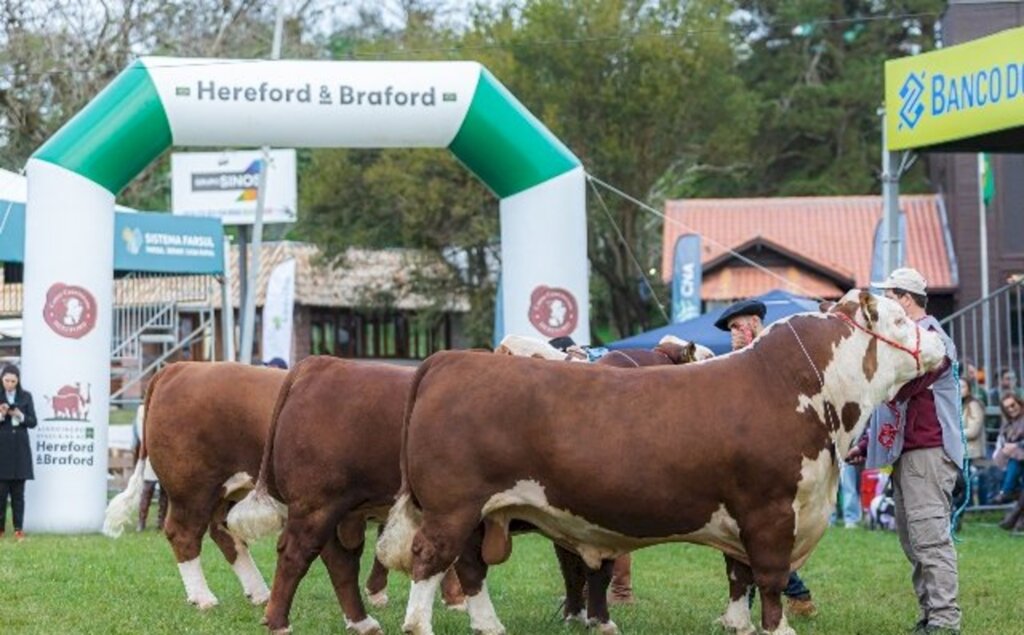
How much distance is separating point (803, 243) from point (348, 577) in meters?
31.5

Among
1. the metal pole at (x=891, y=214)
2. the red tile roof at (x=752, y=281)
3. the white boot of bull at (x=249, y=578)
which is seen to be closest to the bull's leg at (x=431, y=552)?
the white boot of bull at (x=249, y=578)

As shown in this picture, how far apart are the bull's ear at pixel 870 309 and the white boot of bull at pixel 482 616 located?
2.55 meters

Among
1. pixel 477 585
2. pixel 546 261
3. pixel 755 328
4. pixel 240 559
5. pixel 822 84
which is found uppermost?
pixel 822 84

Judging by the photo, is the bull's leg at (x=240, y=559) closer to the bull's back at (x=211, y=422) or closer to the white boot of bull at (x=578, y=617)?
the bull's back at (x=211, y=422)

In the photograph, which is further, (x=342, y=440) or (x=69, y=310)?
(x=69, y=310)

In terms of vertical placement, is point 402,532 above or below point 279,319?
below

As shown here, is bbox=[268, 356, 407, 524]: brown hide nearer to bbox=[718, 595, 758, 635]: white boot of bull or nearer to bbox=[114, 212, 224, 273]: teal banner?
bbox=[718, 595, 758, 635]: white boot of bull

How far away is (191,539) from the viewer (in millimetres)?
11398

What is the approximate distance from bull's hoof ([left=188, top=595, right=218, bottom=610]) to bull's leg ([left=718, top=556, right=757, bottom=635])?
3.45 m

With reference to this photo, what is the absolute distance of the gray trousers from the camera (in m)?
9.83

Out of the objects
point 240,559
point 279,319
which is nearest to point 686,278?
point 279,319

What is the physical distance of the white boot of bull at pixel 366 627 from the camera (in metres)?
9.90

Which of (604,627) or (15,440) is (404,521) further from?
(15,440)

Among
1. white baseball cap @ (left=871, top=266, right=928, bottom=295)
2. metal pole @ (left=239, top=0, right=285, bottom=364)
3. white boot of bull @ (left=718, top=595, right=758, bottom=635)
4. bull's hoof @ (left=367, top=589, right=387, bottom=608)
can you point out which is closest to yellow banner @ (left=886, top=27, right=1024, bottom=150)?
white baseball cap @ (left=871, top=266, right=928, bottom=295)
